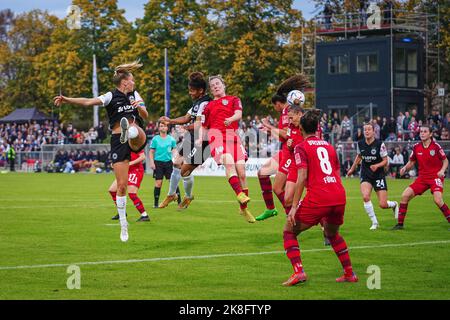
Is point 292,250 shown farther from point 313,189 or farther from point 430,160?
point 430,160

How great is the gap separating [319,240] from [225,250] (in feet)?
6.78

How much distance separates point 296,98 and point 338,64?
138ft

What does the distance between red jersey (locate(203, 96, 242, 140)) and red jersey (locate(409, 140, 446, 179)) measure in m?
3.98

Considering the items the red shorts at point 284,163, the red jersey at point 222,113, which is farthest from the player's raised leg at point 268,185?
the red jersey at point 222,113

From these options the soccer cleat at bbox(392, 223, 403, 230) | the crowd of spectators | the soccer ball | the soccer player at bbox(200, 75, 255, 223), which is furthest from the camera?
the crowd of spectators

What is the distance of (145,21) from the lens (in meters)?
68.9

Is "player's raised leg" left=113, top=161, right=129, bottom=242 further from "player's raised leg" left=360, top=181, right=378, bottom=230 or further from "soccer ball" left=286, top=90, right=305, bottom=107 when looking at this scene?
"player's raised leg" left=360, top=181, right=378, bottom=230

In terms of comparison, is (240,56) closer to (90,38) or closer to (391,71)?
(391,71)

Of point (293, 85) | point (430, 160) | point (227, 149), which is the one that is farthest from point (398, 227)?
point (293, 85)

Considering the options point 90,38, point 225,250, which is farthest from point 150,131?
point 225,250

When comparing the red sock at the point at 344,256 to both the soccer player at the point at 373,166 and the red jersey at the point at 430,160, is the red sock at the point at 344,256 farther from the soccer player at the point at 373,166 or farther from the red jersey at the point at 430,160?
the red jersey at the point at 430,160

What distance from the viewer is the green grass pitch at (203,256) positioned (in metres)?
9.55

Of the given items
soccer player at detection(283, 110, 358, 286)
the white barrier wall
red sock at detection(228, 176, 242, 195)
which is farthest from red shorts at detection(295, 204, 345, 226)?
the white barrier wall

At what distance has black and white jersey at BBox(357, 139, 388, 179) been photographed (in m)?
17.1
